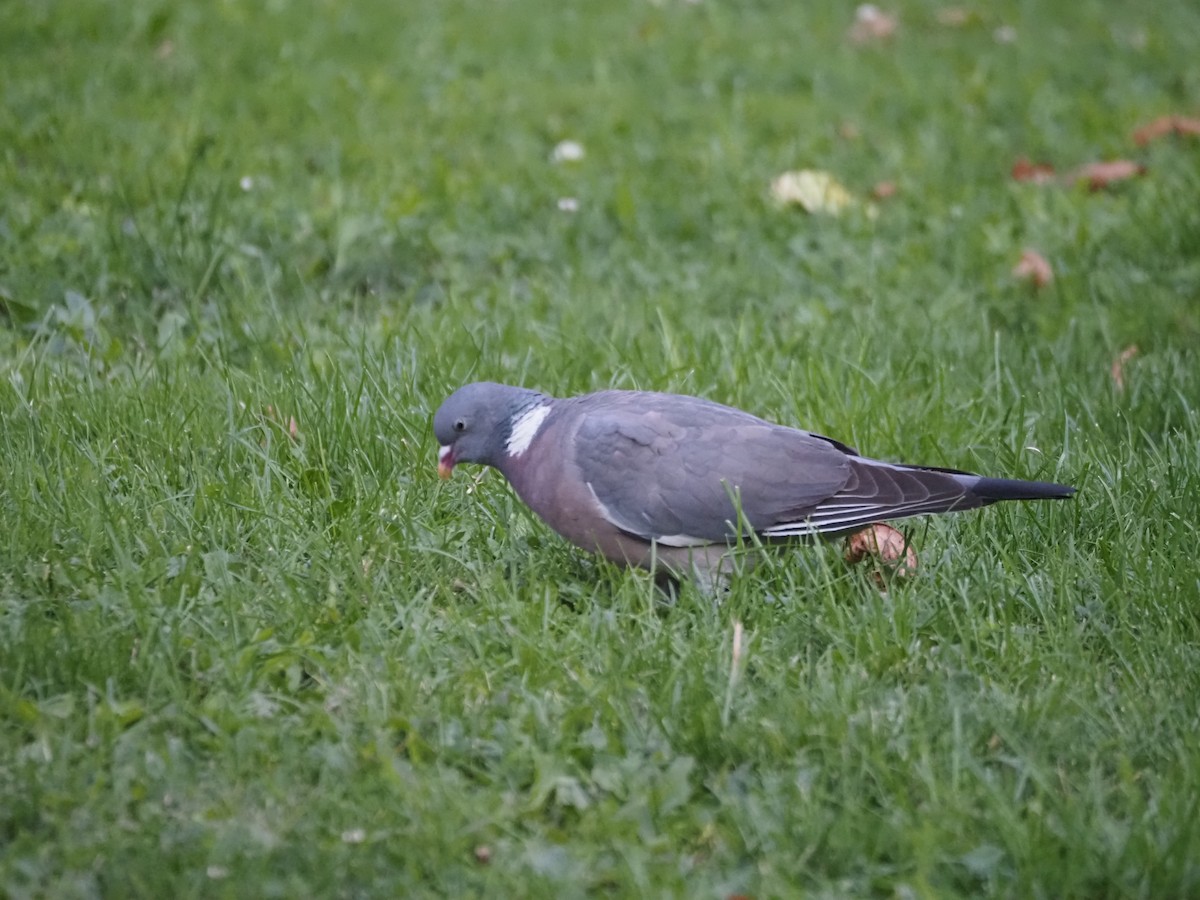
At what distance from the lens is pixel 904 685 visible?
2.93 meters

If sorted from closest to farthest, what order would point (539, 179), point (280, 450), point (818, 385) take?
point (280, 450)
point (818, 385)
point (539, 179)

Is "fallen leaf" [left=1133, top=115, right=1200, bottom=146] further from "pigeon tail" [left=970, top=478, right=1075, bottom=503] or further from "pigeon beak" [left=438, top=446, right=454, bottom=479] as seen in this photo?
"pigeon beak" [left=438, top=446, right=454, bottom=479]

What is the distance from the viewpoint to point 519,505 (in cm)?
365

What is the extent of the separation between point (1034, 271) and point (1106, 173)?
3.64 feet

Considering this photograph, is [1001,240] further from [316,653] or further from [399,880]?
[399,880]

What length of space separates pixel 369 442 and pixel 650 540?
3.02ft

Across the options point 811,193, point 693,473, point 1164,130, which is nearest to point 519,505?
point 693,473

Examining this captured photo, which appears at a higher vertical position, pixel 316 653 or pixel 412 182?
pixel 412 182

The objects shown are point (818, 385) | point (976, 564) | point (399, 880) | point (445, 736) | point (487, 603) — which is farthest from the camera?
point (818, 385)

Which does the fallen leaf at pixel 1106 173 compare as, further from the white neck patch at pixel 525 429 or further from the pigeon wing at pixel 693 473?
the white neck patch at pixel 525 429

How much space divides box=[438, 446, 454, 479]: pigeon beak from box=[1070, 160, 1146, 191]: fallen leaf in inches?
146

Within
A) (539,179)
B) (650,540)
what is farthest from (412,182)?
(650,540)

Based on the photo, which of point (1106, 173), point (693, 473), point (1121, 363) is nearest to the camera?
point (693, 473)

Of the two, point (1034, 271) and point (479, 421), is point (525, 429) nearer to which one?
point (479, 421)
